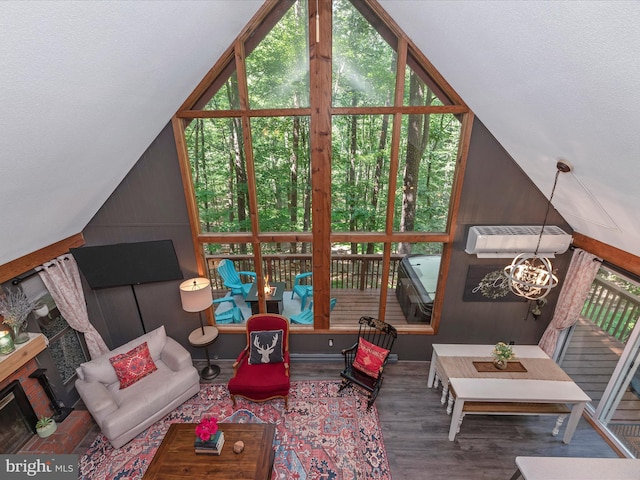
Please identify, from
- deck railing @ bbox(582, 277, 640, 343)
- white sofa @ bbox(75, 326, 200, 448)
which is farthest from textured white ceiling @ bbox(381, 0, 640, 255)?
white sofa @ bbox(75, 326, 200, 448)

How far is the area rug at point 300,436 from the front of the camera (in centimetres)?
340

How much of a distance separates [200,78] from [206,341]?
3.53 m

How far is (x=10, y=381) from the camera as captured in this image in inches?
132

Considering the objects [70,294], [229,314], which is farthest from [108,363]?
[229,314]

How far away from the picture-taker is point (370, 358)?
13.7ft

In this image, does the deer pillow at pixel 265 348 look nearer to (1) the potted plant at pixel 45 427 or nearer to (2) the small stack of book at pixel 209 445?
(2) the small stack of book at pixel 209 445

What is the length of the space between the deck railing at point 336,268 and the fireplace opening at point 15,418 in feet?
8.15

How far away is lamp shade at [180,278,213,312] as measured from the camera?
4.16 meters

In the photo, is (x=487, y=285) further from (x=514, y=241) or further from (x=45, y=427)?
(x=45, y=427)

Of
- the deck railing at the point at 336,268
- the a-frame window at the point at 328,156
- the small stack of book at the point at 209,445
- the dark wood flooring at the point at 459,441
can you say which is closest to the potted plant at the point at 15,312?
the dark wood flooring at the point at 459,441

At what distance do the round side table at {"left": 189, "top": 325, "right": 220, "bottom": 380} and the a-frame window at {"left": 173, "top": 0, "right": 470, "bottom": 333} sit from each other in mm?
272

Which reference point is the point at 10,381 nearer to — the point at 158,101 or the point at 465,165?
the point at 158,101

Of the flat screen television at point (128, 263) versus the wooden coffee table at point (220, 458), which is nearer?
the wooden coffee table at point (220, 458)

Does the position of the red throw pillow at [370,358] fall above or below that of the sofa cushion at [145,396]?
above
